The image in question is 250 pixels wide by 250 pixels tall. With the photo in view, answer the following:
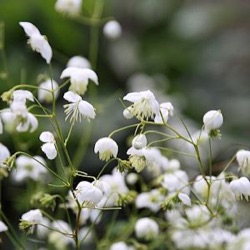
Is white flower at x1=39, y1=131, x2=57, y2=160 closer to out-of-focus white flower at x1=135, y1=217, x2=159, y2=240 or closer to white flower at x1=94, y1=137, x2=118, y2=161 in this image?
white flower at x1=94, y1=137, x2=118, y2=161

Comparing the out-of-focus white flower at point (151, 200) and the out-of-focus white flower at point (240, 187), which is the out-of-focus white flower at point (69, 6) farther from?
the out-of-focus white flower at point (240, 187)

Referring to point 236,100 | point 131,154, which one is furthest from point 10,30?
point 131,154

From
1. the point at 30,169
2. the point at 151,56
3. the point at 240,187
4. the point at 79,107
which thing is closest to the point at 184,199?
the point at 240,187

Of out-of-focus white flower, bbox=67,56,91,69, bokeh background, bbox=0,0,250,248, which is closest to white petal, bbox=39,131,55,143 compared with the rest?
out-of-focus white flower, bbox=67,56,91,69

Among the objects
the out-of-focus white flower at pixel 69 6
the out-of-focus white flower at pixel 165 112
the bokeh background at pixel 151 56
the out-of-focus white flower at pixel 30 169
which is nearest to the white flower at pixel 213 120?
the out-of-focus white flower at pixel 165 112

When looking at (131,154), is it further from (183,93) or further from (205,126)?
(183,93)

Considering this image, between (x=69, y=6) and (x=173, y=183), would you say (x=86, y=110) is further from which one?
(x=69, y=6)

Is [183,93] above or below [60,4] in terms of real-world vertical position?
below

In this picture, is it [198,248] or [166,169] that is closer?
[166,169]

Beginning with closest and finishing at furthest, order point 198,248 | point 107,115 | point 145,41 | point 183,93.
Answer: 1. point 198,248
2. point 107,115
3. point 183,93
4. point 145,41
